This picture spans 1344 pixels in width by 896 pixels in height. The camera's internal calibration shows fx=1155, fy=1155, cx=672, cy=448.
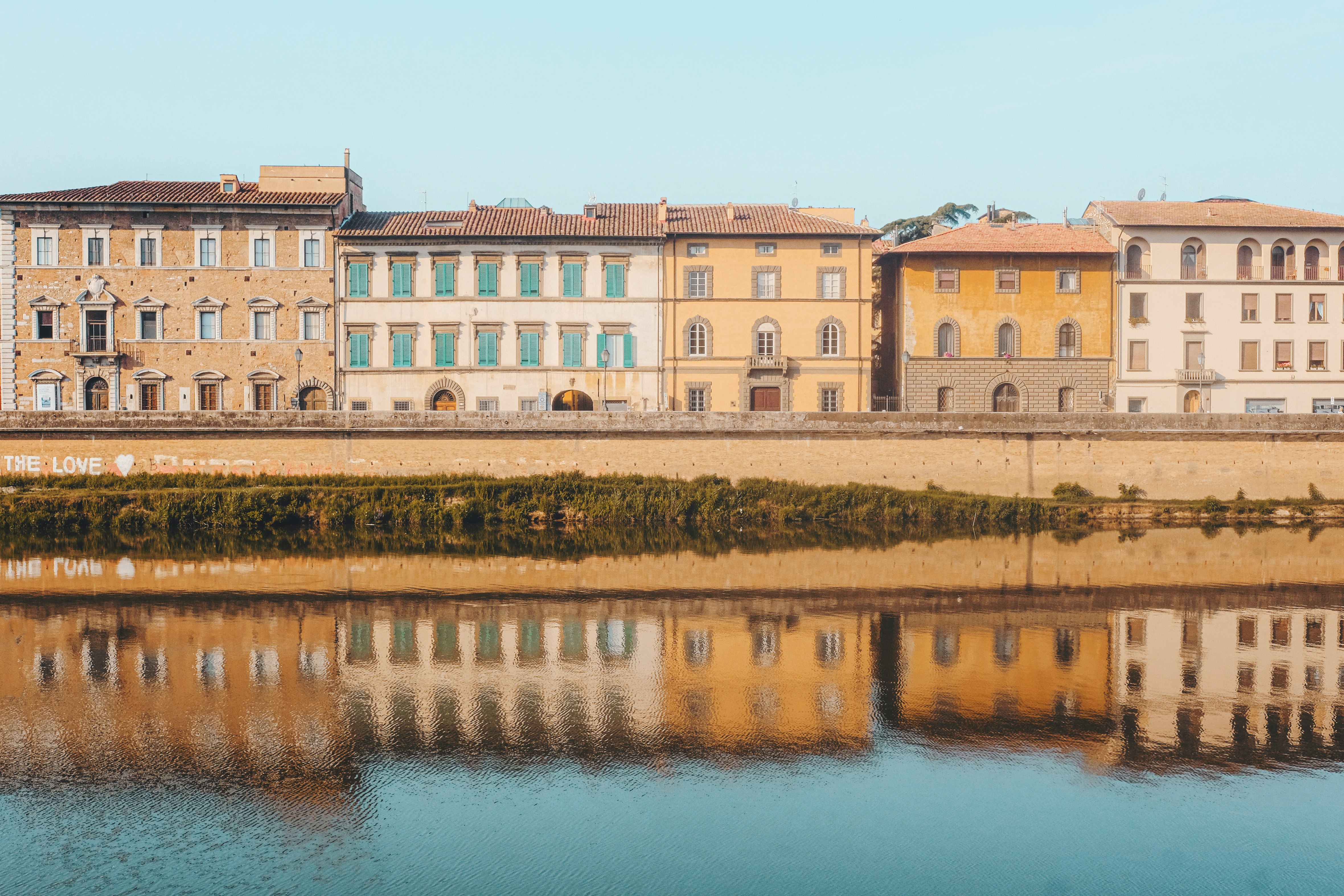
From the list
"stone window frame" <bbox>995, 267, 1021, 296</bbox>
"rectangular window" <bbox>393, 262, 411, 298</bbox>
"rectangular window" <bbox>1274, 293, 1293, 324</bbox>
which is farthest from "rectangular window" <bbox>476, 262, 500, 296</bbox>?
"rectangular window" <bbox>1274, 293, 1293, 324</bbox>

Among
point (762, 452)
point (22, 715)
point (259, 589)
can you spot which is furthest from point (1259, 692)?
point (762, 452)

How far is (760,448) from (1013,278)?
46.5 feet

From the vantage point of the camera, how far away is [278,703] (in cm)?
1559

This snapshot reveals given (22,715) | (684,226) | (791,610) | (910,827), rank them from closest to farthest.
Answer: (910,827), (22,715), (791,610), (684,226)

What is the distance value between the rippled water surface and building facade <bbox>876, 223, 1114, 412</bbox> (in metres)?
19.2

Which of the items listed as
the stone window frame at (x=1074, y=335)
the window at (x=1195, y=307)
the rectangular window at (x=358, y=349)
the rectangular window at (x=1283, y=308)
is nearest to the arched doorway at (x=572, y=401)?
the rectangular window at (x=358, y=349)

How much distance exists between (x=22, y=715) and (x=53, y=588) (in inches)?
409

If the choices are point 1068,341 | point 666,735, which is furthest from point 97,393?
point 1068,341

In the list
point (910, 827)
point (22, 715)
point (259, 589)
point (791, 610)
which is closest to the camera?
point (910, 827)

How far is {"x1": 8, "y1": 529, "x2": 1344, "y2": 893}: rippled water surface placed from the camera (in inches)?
424

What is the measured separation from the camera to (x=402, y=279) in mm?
43094

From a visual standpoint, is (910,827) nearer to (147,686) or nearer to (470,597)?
(147,686)

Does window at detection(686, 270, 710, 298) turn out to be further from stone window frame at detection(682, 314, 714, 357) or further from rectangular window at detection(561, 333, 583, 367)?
rectangular window at detection(561, 333, 583, 367)

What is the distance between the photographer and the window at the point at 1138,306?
4425cm
